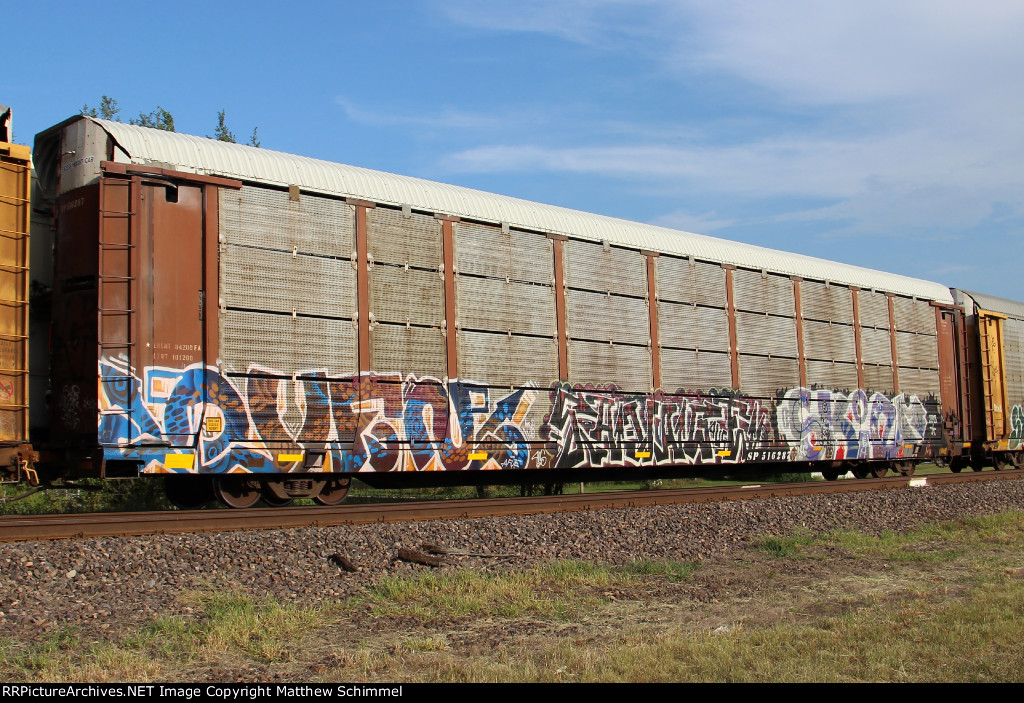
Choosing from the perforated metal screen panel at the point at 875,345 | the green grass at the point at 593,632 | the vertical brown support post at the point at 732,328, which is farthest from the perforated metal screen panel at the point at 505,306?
the perforated metal screen panel at the point at 875,345

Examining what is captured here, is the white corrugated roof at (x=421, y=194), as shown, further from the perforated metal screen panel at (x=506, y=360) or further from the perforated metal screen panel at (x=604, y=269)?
the perforated metal screen panel at (x=506, y=360)

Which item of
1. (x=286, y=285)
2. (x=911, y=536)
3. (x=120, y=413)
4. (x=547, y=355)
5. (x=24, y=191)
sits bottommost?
(x=911, y=536)

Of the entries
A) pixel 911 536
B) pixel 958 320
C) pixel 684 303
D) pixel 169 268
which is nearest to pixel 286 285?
pixel 169 268

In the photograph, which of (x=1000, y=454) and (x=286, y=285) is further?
(x=1000, y=454)

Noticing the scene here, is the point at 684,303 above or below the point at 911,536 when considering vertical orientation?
above

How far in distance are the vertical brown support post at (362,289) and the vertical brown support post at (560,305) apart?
3174mm

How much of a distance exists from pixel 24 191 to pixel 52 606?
16.0 ft

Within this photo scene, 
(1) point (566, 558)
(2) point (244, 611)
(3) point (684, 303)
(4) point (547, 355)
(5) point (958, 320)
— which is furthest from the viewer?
(5) point (958, 320)

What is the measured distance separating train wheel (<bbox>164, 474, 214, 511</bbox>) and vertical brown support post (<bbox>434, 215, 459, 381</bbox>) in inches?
134

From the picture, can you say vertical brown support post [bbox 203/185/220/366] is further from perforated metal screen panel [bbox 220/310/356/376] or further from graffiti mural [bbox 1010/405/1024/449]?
graffiti mural [bbox 1010/405/1024/449]

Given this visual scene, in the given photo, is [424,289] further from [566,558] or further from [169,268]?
[566,558]

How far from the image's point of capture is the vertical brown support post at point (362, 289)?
10672 millimetres

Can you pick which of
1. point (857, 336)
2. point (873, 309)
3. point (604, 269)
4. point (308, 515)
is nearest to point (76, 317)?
point (308, 515)

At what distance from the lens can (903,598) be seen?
22.2 ft
